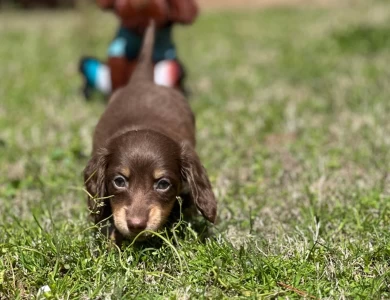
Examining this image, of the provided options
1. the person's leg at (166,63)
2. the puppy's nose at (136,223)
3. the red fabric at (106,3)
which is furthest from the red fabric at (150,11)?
the puppy's nose at (136,223)

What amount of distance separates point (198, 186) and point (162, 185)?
0.74 ft

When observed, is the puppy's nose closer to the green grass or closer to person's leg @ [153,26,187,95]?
the green grass

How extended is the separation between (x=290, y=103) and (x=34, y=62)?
410cm

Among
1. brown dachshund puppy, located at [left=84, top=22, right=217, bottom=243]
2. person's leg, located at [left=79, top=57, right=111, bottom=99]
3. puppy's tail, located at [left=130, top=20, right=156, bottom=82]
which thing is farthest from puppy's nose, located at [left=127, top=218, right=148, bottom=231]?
person's leg, located at [left=79, top=57, right=111, bottom=99]

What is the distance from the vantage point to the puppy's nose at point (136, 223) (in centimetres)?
261

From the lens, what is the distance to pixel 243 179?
4102 mm

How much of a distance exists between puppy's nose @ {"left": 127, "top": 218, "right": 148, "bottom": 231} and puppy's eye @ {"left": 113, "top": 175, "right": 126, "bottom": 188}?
27 cm

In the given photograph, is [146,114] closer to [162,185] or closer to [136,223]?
[162,185]

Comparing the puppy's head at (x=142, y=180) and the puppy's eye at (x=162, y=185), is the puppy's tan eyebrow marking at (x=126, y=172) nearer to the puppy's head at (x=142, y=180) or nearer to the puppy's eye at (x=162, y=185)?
the puppy's head at (x=142, y=180)

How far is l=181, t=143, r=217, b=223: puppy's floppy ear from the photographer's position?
2.97m

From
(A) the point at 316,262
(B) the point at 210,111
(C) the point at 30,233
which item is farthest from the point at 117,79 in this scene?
(A) the point at 316,262

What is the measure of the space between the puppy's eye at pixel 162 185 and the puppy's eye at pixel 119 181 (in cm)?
16

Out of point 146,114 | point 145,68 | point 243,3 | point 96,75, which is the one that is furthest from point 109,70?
point 243,3

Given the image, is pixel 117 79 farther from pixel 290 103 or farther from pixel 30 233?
pixel 30 233
